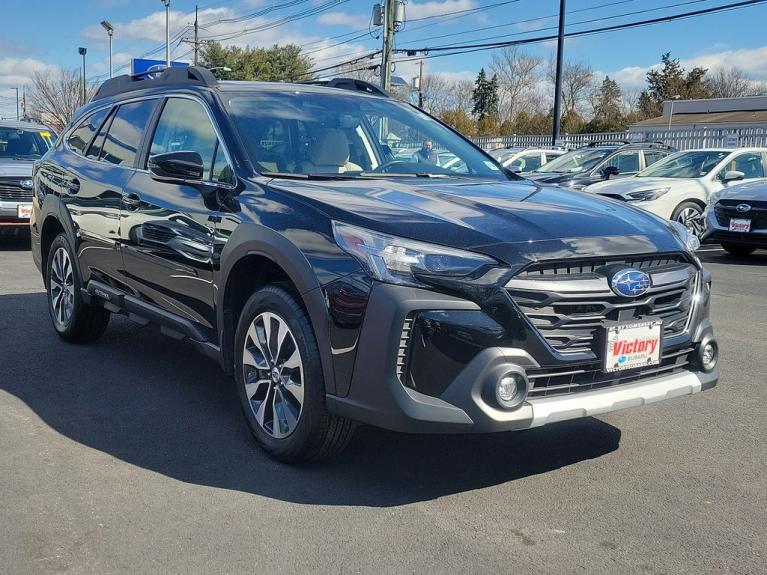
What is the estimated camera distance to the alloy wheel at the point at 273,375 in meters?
3.69

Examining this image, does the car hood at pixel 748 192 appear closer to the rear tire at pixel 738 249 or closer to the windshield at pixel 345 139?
the rear tire at pixel 738 249

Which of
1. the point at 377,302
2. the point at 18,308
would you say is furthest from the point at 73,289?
the point at 377,302

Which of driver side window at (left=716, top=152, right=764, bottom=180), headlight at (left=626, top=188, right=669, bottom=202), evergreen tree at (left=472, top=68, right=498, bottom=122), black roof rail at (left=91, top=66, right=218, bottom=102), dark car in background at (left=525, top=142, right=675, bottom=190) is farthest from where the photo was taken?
evergreen tree at (left=472, top=68, right=498, bottom=122)

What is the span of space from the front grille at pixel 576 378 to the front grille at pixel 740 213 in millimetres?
8575

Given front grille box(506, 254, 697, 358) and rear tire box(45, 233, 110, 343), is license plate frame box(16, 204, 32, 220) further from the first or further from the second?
front grille box(506, 254, 697, 358)

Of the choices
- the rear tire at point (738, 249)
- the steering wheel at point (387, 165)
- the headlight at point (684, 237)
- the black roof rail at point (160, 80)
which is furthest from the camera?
the rear tire at point (738, 249)

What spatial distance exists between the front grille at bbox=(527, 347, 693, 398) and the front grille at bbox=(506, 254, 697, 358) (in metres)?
0.08

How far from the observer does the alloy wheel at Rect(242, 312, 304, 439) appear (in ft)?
12.1

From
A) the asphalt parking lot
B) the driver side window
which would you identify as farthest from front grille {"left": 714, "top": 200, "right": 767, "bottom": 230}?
the asphalt parking lot

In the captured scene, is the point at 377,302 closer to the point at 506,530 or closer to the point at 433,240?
the point at 433,240

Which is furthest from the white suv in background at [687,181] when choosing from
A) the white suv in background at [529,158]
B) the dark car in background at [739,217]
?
the white suv in background at [529,158]

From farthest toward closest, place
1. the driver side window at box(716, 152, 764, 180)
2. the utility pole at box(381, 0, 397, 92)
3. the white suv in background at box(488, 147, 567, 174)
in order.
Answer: the utility pole at box(381, 0, 397, 92), the white suv in background at box(488, 147, 567, 174), the driver side window at box(716, 152, 764, 180)

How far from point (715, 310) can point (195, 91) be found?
5281mm

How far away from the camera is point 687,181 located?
13008 millimetres
